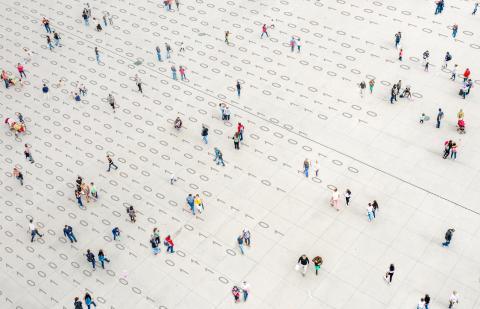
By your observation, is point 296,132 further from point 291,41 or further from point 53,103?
point 53,103

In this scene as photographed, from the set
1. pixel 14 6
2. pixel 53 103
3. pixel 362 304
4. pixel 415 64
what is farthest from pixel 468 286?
pixel 14 6

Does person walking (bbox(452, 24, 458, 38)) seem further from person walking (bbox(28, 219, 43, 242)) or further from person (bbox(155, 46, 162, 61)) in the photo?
A: person walking (bbox(28, 219, 43, 242))

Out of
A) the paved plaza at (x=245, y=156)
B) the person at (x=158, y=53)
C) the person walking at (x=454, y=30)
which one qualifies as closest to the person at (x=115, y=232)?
the paved plaza at (x=245, y=156)

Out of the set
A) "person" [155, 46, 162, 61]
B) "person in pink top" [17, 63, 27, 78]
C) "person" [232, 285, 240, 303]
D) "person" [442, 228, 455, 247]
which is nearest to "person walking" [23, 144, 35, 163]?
"person in pink top" [17, 63, 27, 78]

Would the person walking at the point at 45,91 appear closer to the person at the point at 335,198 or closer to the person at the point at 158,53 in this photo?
the person at the point at 158,53

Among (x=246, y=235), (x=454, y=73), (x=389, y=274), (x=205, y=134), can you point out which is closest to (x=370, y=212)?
(x=389, y=274)

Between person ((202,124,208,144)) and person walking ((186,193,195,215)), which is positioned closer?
person walking ((186,193,195,215))
